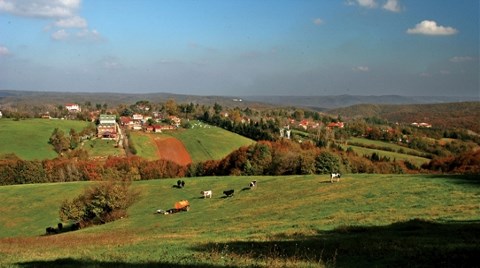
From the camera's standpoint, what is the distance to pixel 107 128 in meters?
175

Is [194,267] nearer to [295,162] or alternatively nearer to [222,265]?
[222,265]

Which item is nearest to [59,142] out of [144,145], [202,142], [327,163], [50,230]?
[144,145]

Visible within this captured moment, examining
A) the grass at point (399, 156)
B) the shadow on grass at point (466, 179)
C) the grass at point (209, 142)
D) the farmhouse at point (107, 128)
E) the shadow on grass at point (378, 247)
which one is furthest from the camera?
the farmhouse at point (107, 128)

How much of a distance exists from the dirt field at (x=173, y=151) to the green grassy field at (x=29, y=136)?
3418 centimetres

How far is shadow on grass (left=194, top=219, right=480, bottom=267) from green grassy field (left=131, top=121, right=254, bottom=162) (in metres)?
115

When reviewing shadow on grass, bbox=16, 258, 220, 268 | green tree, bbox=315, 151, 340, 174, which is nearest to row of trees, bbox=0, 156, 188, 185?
green tree, bbox=315, 151, 340, 174

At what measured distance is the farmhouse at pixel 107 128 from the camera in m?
165

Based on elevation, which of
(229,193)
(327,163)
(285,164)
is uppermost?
(229,193)

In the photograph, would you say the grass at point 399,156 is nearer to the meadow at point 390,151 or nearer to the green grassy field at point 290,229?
the meadow at point 390,151

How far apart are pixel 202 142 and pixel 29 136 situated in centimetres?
6026

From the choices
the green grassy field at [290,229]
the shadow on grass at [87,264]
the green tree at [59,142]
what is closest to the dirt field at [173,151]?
the green tree at [59,142]

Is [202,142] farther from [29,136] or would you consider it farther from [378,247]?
[378,247]

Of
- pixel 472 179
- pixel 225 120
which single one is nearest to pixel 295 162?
pixel 472 179

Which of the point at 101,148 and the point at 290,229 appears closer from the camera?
the point at 290,229
